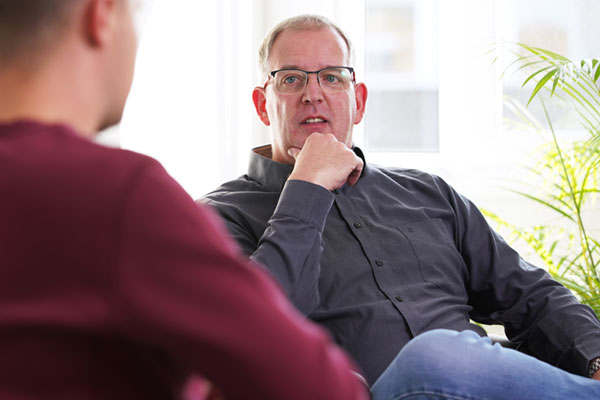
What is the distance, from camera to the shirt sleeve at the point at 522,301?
1.73 metres

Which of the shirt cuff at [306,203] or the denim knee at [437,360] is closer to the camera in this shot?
the denim knee at [437,360]

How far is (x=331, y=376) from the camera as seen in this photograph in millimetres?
630

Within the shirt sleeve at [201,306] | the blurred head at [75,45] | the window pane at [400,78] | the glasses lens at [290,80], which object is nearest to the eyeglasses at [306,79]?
the glasses lens at [290,80]

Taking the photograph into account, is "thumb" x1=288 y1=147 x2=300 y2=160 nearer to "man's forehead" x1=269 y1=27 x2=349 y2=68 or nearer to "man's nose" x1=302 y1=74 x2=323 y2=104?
"man's nose" x1=302 y1=74 x2=323 y2=104

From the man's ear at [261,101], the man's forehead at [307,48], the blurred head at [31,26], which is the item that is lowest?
the man's ear at [261,101]

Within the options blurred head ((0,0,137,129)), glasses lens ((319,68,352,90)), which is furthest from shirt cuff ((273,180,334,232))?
blurred head ((0,0,137,129))

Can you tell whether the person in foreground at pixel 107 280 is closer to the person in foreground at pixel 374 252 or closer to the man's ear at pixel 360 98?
the person in foreground at pixel 374 252

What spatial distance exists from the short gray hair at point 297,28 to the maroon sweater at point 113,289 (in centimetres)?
153

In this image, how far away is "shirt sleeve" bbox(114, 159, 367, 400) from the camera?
1.88ft

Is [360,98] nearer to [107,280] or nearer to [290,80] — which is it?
[290,80]

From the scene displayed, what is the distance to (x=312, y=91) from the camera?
6.59 feet

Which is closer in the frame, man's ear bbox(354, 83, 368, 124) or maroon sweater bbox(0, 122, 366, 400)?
maroon sweater bbox(0, 122, 366, 400)

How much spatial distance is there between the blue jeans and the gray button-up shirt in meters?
0.34

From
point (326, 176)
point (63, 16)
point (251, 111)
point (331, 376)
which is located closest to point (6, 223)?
point (63, 16)
